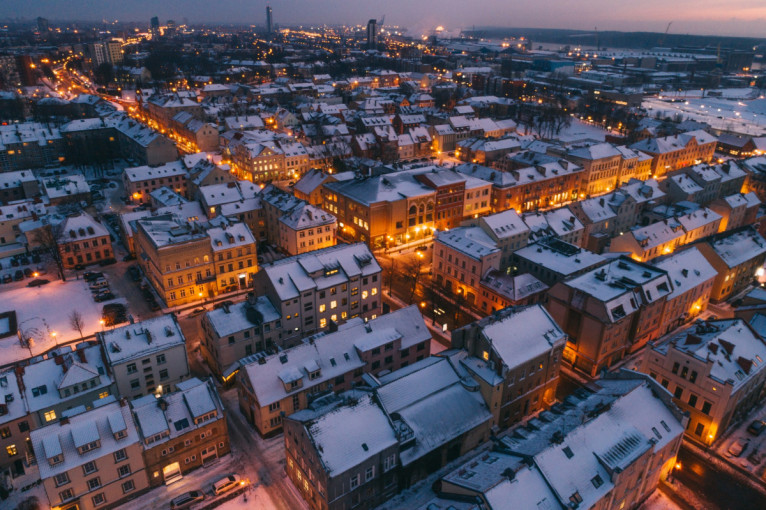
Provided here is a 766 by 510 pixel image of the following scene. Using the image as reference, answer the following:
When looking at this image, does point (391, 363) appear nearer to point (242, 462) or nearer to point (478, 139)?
point (242, 462)

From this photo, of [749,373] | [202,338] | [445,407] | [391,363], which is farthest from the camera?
[202,338]

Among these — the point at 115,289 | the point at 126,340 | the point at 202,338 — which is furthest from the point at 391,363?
the point at 115,289

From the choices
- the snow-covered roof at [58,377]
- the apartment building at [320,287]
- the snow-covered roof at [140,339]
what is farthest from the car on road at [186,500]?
the apartment building at [320,287]

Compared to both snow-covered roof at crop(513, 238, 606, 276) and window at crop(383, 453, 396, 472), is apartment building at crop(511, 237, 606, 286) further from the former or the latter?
window at crop(383, 453, 396, 472)

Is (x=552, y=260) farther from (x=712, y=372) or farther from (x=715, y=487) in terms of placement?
(x=715, y=487)

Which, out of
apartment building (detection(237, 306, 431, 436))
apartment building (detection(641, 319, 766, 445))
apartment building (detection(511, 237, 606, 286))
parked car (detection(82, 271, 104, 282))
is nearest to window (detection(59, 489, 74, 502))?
apartment building (detection(237, 306, 431, 436))
